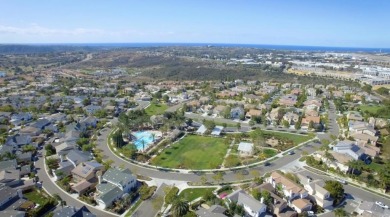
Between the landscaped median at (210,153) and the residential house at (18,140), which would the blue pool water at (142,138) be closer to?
the landscaped median at (210,153)

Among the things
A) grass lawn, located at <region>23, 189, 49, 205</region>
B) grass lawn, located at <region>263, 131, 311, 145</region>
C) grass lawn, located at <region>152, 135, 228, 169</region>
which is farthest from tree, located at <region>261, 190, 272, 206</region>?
grass lawn, located at <region>23, 189, 49, 205</region>

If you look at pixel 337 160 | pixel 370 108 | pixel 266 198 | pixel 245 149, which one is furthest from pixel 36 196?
pixel 370 108

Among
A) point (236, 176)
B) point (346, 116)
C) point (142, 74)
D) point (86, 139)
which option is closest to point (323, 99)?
point (346, 116)

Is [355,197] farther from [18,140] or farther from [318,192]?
[18,140]

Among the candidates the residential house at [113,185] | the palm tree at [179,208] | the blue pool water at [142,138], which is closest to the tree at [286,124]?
the blue pool water at [142,138]

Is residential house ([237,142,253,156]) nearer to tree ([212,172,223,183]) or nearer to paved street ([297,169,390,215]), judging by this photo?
tree ([212,172,223,183])

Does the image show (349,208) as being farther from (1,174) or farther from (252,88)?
(252,88)
